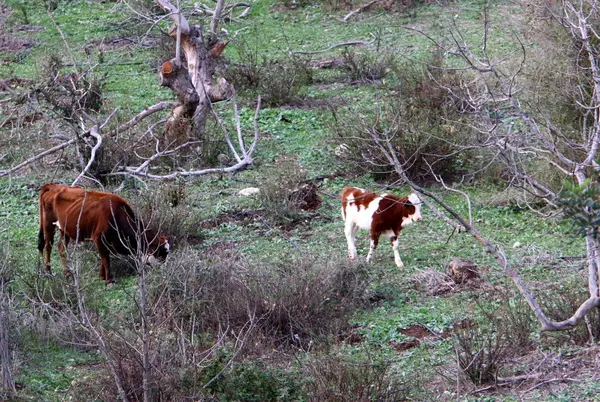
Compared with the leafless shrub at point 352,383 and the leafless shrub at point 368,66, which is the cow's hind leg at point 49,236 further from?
the leafless shrub at point 368,66

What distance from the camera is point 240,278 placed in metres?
8.18

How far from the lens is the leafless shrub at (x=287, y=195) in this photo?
10.9m

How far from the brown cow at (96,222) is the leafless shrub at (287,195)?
175cm

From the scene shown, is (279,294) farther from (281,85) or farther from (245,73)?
(245,73)

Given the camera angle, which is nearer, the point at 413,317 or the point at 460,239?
the point at 413,317

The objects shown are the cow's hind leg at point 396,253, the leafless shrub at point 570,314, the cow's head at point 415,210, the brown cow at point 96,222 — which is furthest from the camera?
the brown cow at point 96,222

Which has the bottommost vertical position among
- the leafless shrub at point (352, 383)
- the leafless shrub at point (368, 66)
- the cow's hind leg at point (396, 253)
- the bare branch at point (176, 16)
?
the leafless shrub at point (368, 66)

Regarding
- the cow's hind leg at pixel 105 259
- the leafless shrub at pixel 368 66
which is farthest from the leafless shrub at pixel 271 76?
the cow's hind leg at pixel 105 259

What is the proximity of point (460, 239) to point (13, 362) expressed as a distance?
494 cm

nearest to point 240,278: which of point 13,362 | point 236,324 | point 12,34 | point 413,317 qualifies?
point 236,324

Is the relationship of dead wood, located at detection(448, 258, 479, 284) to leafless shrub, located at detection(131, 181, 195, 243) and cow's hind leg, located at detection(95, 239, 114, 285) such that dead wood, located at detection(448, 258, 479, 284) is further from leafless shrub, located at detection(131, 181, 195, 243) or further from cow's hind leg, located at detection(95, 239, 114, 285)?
cow's hind leg, located at detection(95, 239, 114, 285)

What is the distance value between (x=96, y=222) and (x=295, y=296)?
2644 mm

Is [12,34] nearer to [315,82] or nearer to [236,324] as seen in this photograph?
[315,82]

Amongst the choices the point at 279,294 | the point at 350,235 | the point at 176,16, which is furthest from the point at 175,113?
the point at 279,294
